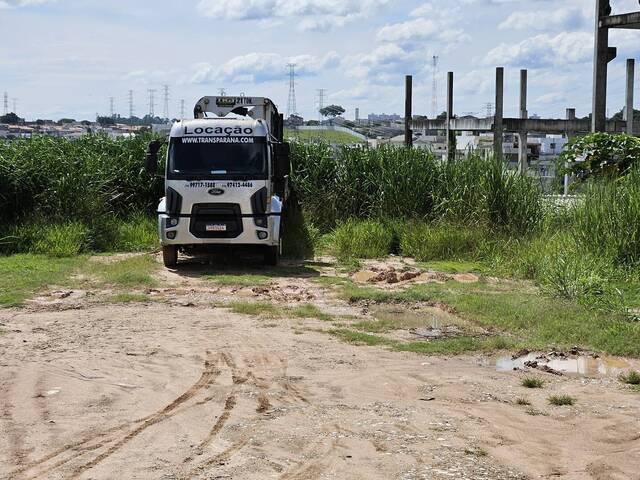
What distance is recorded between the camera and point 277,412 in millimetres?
7559

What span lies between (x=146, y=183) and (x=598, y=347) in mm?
16067

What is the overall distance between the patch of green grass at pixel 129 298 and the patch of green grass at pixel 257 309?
149cm

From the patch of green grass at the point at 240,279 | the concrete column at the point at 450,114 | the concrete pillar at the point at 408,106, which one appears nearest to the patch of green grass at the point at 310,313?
the patch of green grass at the point at 240,279

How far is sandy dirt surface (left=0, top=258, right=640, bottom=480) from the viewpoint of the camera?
6.18m

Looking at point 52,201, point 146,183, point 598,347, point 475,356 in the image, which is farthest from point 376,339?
point 146,183

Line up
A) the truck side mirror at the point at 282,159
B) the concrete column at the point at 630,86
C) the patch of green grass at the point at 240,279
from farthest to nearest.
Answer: the concrete column at the point at 630,86
the truck side mirror at the point at 282,159
the patch of green grass at the point at 240,279

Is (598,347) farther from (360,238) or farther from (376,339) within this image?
(360,238)

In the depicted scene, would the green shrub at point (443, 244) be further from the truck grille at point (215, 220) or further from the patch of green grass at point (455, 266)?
the truck grille at point (215, 220)

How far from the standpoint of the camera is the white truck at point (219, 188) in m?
17.0

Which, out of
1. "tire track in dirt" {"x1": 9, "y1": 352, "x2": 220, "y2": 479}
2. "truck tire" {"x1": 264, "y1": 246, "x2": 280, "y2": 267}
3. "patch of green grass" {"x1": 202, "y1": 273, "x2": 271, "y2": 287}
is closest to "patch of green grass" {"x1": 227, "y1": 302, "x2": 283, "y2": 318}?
"patch of green grass" {"x1": 202, "y1": 273, "x2": 271, "y2": 287}

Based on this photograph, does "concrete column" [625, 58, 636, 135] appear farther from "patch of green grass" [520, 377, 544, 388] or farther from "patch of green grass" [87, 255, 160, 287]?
"patch of green grass" [520, 377, 544, 388]

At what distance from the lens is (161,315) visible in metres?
12.6

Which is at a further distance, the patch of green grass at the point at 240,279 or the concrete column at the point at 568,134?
the concrete column at the point at 568,134

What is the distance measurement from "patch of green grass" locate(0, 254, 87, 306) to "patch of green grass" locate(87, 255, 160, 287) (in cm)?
52
